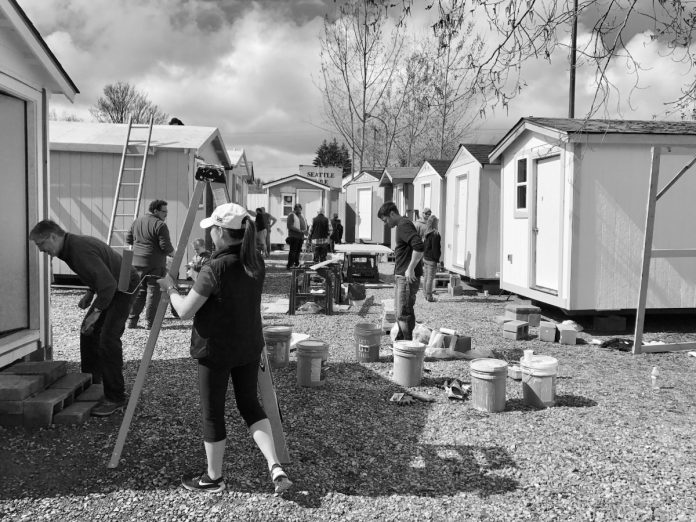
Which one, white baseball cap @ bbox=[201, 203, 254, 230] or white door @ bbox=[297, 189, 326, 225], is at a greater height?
white door @ bbox=[297, 189, 326, 225]

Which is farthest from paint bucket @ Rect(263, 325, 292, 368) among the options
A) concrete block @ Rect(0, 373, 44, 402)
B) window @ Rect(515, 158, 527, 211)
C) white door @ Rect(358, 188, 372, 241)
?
white door @ Rect(358, 188, 372, 241)

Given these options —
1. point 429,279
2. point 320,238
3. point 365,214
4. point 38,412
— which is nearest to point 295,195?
point 365,214

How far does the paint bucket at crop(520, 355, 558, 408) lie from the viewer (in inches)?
212

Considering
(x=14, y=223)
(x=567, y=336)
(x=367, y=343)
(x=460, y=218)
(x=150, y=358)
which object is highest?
(x=460, y=218)

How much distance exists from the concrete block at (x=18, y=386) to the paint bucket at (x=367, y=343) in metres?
3.25

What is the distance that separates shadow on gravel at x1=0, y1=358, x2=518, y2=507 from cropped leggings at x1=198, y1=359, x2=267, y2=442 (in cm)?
43

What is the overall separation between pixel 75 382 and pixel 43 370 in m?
0.27

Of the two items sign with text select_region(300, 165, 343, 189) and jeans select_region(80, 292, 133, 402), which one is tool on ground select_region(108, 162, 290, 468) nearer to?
jeans select_region(80, 292, 133, 402)

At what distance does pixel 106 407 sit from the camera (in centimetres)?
495

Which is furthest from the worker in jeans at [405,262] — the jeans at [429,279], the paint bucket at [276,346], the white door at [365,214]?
the white door at [365,214]

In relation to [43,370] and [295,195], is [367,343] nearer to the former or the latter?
[43,370]

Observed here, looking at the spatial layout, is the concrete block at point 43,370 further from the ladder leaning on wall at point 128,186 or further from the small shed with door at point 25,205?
the ladder leaning on wall at point 128,186

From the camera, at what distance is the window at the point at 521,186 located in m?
10.7

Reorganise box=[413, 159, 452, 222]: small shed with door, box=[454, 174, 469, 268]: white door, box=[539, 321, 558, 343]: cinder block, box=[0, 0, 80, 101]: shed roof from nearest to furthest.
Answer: box=[0, 0, 80, 101]: shed roof < box=[539, 321, 558, 343]: cinder block < box=[454, 174, 469, 268]: white door < box=[413, 159, 452, 222]: small shed with door
